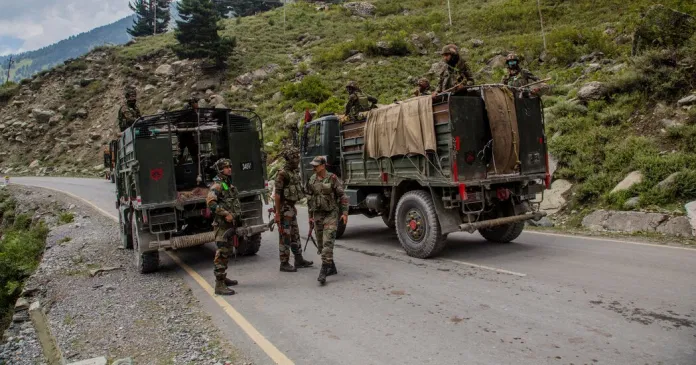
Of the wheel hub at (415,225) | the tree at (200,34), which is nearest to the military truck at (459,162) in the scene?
the wheel hub at (415,225)

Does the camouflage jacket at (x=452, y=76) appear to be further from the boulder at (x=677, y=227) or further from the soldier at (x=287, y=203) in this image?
the boulder at (x=677, y=227)

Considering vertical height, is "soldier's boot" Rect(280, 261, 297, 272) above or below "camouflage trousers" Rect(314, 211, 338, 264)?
below

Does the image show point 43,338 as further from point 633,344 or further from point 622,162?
point 622,162

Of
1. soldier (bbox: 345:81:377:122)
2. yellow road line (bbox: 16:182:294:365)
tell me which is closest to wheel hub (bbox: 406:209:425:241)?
soldier (bbox: 345:81:377:122)

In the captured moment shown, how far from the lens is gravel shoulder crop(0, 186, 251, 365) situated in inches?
176

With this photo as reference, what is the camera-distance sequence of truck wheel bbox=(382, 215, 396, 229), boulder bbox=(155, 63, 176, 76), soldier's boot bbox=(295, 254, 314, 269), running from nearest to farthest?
soldier's boot bbox=(295, 254, 314, 269) → truck wheel bbox=(382, 215, 396, 229) → boulder bbox=(155, 63, 176, 76)

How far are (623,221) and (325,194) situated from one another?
6.19 meters

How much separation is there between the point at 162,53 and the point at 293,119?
2349 centimetres

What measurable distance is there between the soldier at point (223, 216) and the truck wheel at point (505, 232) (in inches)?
179

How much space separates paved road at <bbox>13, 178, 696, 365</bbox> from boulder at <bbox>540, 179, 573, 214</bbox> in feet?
8.97

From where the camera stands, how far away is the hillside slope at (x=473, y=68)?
35.5ft

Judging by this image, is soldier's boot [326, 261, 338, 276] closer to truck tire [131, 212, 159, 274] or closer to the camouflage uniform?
truck tire [131, 212, 159, 274]

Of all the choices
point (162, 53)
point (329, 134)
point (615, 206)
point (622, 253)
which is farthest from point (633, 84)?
point (162, 53)

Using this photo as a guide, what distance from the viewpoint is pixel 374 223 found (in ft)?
38.3
